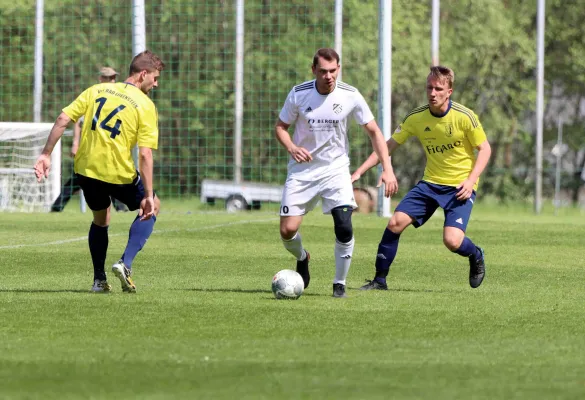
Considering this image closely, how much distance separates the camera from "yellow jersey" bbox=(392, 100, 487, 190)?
10.8 metres

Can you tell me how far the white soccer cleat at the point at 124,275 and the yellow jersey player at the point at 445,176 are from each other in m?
2.12

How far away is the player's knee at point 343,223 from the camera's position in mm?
9766

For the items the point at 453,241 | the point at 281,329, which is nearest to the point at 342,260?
the point at 453,241

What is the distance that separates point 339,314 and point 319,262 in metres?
4.56

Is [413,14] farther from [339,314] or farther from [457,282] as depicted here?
[339,314]

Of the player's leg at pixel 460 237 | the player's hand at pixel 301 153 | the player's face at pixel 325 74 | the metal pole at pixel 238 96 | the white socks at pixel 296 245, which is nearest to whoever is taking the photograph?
the player's face at pixel 325 74

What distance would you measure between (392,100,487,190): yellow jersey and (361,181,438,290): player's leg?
0.17m

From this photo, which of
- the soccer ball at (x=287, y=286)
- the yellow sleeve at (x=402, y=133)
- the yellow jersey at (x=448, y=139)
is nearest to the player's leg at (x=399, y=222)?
the yellow jersey at (x=448, y=139)

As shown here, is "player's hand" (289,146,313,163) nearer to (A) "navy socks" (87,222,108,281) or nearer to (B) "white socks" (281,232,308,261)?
(B) "white socks" (281,232,308,261)

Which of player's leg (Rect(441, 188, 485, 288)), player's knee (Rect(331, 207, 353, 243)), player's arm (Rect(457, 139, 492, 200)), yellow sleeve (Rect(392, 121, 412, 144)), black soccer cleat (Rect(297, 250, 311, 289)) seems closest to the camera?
player's knee (Rect(331, 207, 353, 243))

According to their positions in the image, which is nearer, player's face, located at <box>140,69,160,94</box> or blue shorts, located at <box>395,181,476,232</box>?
player's face, located at <box>140,69,160,94</box>

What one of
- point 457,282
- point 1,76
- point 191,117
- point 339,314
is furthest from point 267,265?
point 1,76

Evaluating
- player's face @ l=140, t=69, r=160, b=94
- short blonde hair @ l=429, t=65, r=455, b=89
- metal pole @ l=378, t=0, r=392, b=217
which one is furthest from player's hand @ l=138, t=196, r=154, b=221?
metal pole @ l=378, t=0, r=392, b=217

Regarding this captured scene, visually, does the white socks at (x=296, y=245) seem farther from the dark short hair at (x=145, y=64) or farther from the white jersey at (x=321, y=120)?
the dark short hair at (x=145, y=64)
